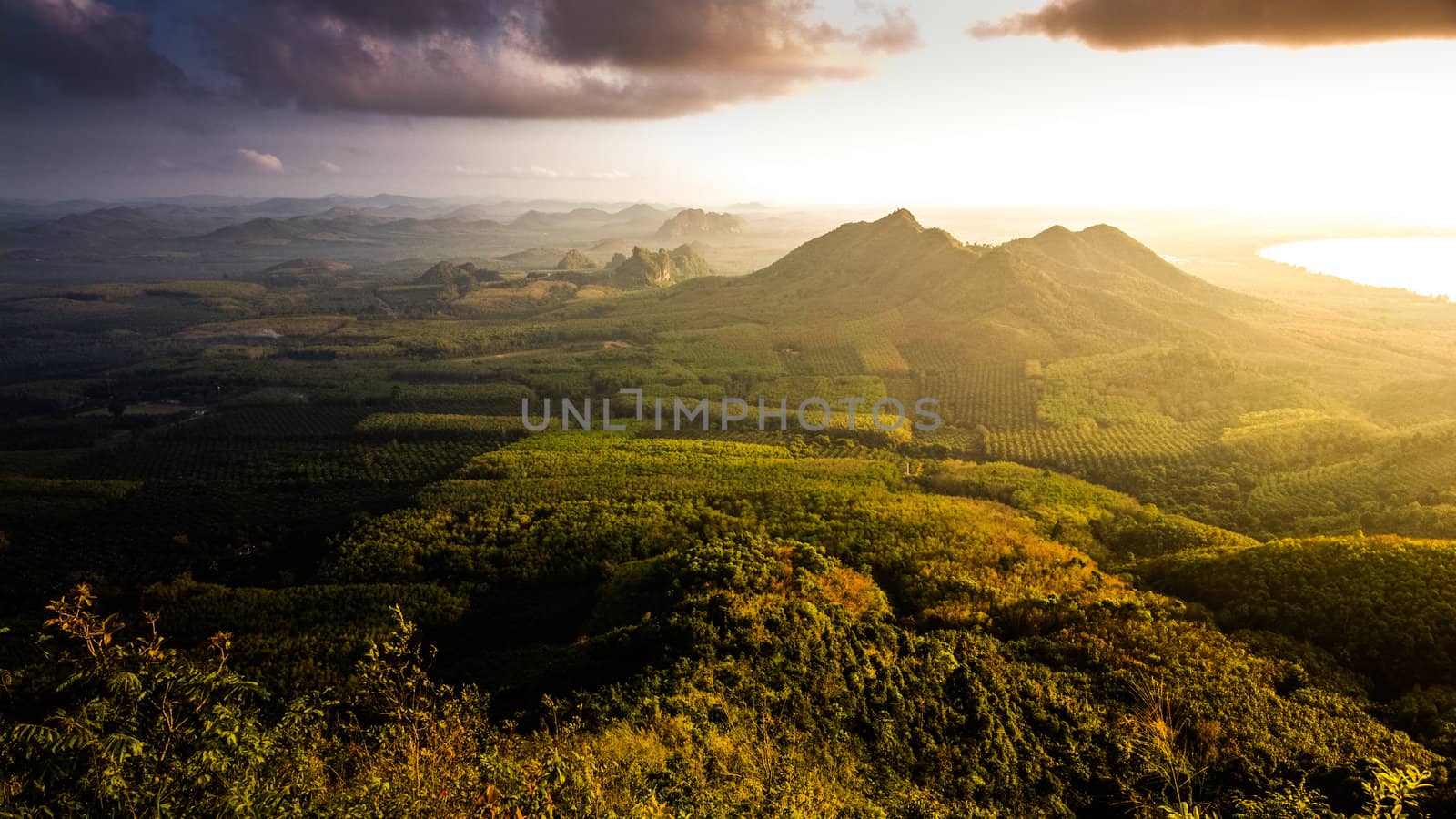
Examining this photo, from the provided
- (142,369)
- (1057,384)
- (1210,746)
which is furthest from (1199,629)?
(142,369)

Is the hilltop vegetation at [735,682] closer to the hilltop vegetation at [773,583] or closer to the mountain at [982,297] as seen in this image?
the hilltop vegetation at [773,583]

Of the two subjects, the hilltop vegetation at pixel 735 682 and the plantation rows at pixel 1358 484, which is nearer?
the hilltop vegetation at pixel 735 682

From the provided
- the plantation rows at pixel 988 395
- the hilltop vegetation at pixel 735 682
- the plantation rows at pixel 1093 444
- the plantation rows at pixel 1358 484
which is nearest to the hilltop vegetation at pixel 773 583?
the hilltop vegetation at pixel 735 682

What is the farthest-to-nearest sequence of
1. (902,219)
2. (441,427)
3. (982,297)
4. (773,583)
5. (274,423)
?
(902,219) < (982,297) < (274,423) < (441,427) < (773,583)

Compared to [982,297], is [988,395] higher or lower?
lower

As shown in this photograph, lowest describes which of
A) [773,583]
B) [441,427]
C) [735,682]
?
[441,427]

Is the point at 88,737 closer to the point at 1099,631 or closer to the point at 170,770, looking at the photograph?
the point at 170,770

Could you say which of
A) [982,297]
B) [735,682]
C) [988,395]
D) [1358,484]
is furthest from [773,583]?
[982,297]

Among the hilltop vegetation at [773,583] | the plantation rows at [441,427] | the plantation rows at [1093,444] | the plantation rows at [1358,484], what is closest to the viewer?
the hilltop vegetation at [773,583]

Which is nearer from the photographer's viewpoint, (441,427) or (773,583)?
(773,583)

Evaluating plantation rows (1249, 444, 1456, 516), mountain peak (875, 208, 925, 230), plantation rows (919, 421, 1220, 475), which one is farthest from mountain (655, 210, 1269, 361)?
plantation rows (1249, 444, 1456, 516)

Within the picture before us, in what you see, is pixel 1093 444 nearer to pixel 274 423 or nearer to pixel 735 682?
pixel 735 682

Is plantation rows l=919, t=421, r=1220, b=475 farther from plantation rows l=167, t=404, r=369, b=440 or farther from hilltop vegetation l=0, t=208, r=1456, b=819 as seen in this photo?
plantation rows l=167, t=404, r=369, b=440
